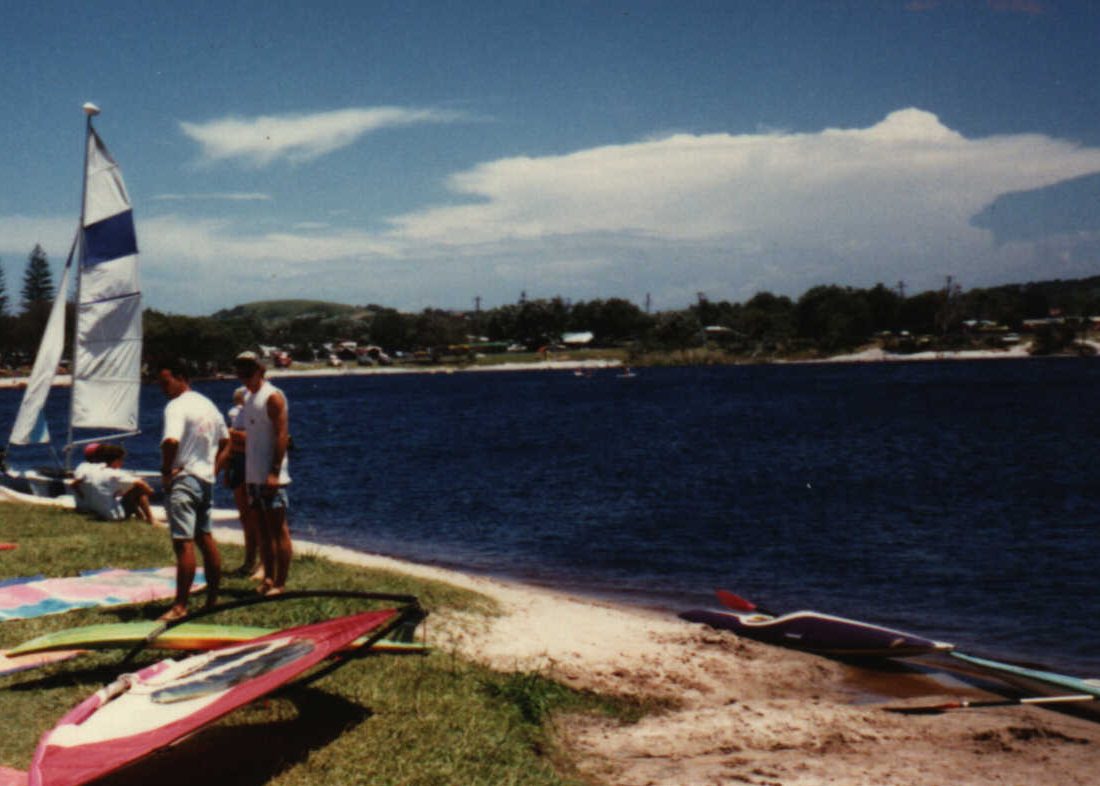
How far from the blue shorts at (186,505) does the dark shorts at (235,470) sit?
245 cm

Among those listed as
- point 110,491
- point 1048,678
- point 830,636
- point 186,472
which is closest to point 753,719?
point 830,636

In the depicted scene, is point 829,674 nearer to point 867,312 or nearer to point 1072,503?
point 1072,503

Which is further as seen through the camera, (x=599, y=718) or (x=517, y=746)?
(x=599, y=718)

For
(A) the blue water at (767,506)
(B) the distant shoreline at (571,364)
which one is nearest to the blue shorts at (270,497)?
(A) the blue water at (767,506)

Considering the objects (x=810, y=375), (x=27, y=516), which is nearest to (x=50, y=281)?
(x=810, y=375)

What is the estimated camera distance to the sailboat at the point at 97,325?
2009cm

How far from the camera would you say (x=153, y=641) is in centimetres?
721

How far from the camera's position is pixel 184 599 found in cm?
853

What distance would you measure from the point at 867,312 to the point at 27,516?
175 metres

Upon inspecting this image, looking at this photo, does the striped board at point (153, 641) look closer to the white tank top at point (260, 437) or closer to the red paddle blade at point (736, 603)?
the white tank top at point (260, 437)

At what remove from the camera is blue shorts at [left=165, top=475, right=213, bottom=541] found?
8492 millimetres

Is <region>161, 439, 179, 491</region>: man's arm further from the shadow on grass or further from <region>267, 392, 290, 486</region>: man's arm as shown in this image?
the shadow on grass

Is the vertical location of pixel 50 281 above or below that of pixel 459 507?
above

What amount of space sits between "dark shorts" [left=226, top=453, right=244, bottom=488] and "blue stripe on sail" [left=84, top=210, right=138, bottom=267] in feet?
37.4
